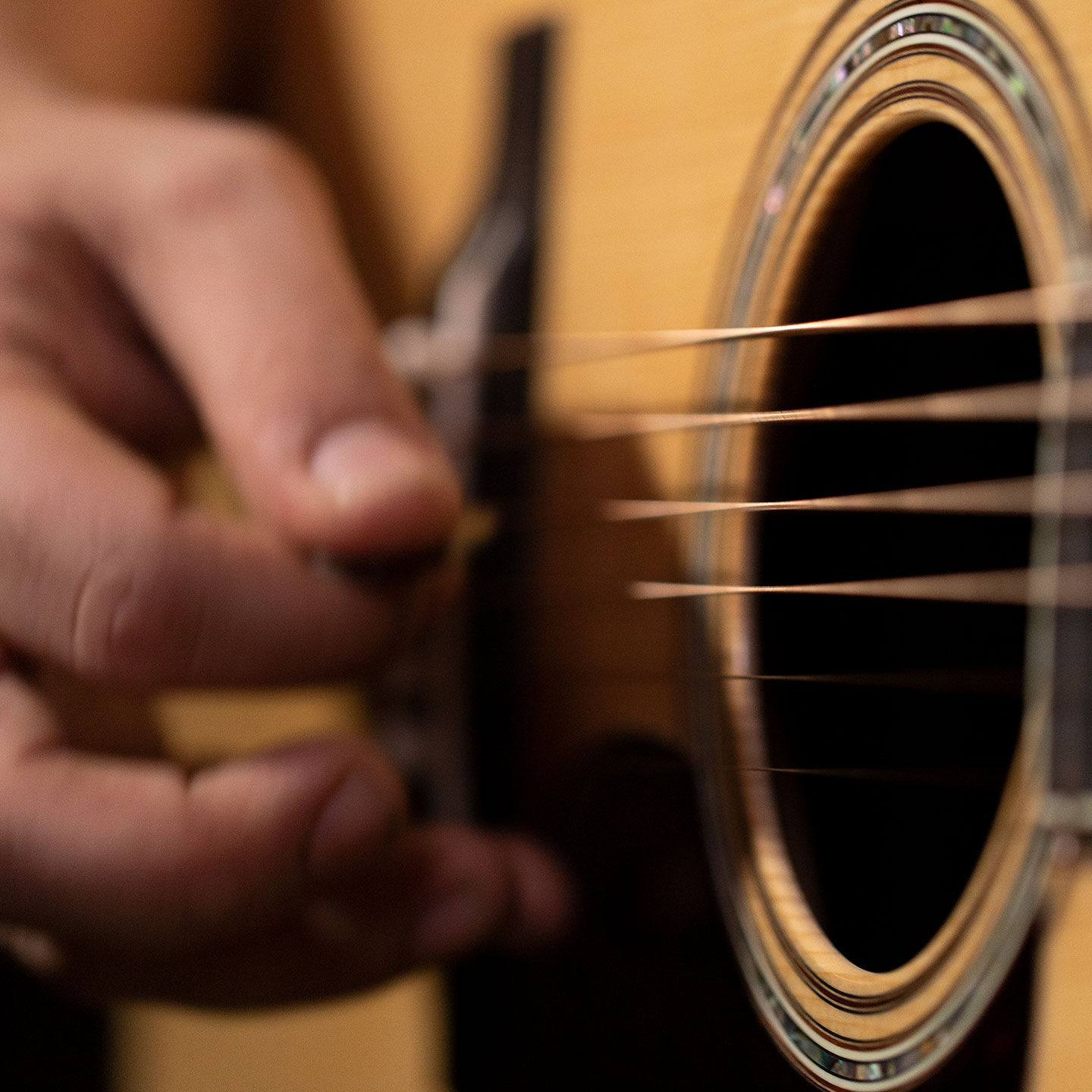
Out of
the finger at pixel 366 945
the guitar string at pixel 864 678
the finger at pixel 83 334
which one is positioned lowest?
the finger at pixel 366 945

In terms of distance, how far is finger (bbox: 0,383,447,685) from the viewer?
427 millimetres

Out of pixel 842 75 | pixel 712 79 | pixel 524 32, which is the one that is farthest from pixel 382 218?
pixel 842 75

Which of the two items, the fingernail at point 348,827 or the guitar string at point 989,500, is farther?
the fingernail at point 348,827

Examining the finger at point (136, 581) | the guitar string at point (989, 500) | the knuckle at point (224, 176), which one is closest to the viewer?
the guitar string at point (989, 500)

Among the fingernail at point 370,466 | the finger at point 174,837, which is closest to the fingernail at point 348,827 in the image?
the finger at point 174,837

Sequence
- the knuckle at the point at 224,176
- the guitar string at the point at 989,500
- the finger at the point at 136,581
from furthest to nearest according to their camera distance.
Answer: the knuckle at the point at 224,176 → the finger at the point at 136,581 → the guitar string at the point at 989,500

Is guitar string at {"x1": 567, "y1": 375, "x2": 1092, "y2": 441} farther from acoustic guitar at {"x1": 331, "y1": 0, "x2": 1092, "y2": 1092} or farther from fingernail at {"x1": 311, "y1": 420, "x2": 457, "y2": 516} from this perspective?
fingernail at {"x1": 311, "y1": 420, "x2": 457, "y2": 516}

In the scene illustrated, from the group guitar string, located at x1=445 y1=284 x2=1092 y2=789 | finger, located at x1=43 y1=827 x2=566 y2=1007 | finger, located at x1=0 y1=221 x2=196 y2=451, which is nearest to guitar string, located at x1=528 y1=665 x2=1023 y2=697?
guitar string, located at x1=445 y1=284 x2=1092 y2=789

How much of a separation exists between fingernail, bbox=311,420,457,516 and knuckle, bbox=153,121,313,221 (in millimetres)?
148

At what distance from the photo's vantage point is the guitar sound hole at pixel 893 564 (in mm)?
430

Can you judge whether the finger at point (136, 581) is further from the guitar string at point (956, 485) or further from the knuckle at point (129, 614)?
the guitar string at point (956, 485)

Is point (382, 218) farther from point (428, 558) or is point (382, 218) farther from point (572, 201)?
point (428, 558)

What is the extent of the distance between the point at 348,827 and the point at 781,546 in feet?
0.67

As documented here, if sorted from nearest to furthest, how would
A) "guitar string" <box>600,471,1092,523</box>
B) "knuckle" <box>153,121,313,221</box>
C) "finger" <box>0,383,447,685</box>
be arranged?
1. "guitar string" <box>600,471,1092,523</box>
2. "finger" <box>0,383,447,685</box>
3. "knuckle" <box>153,121,313,221</box>
